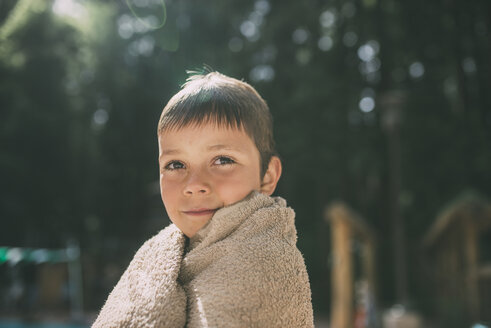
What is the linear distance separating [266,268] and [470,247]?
1172 cm

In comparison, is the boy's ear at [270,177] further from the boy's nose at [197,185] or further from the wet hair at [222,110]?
the boy's nose at [197,185]

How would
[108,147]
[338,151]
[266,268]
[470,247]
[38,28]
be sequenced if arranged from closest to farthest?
[266,268], [470,247], [338,151], [38,28], [108,147]

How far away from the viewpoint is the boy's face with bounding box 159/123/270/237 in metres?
1.16

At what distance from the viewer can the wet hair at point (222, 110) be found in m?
1.18

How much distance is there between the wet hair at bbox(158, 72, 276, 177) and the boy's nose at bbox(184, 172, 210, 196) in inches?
5.0

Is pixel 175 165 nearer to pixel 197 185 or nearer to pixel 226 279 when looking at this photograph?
pixel 197 185

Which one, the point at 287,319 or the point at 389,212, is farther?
the point at 389,212

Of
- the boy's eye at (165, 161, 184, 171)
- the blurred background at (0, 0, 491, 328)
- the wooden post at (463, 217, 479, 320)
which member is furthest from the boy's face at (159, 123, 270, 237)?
the wooden post at (463, 217, 479, 320)

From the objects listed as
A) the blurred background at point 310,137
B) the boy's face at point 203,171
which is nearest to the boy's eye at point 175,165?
the boy's face at point 203,171

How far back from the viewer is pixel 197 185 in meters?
1.16

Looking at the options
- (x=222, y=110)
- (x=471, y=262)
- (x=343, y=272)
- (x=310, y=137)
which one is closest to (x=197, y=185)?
(x=222, y=110)

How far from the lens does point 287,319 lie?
1021 millimetres

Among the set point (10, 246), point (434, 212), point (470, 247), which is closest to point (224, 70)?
point (434, 212)

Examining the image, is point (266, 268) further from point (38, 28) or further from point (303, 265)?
point (38, 28)
